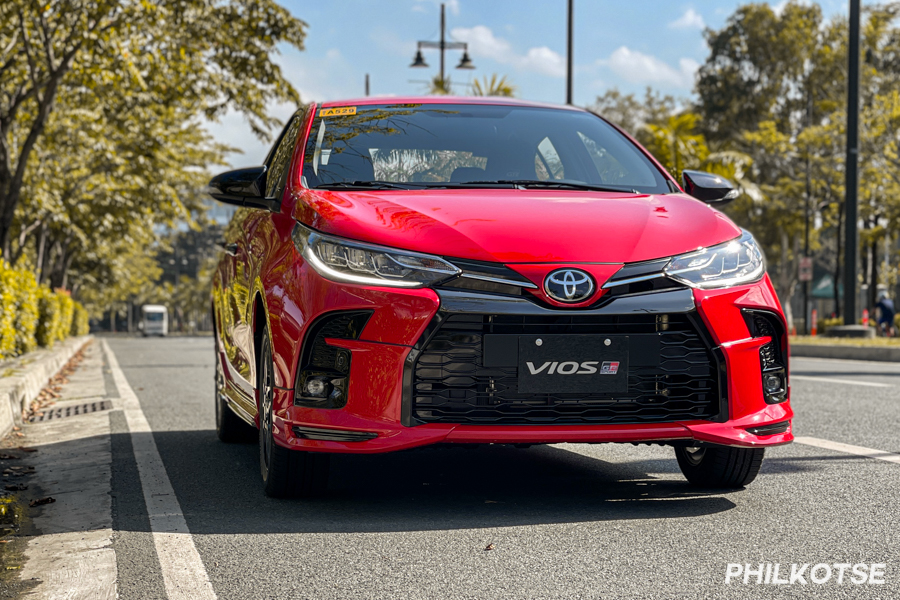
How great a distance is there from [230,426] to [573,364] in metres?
3.21

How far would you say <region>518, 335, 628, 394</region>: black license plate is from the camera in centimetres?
393

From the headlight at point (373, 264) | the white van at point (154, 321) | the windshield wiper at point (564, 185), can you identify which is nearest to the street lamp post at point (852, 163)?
the windshield wiper at point (564, 185)

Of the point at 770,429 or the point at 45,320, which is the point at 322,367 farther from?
the point at 45,320

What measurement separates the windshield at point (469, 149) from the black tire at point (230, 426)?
2026mm

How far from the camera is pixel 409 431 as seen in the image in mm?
3965

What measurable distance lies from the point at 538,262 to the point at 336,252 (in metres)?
0.76

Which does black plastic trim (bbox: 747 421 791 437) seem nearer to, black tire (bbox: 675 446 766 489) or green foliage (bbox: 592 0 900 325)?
black tire (bbox: 675 446 766 489)

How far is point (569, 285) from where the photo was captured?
392 cm

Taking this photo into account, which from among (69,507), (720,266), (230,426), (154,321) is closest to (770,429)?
(720,266)

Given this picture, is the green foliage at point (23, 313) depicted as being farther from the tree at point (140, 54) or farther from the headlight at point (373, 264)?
the headlight at point (373, 264)

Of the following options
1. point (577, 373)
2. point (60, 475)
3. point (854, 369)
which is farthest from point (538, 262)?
point (854, 369)

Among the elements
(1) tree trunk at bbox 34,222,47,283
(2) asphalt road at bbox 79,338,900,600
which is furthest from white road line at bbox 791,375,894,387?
(1) tree trunk at bbox 34,222,47,283

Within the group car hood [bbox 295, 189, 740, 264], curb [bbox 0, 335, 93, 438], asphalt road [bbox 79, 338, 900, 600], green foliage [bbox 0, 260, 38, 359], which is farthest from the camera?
green foliage [bbox 0, 260, 38, 359]

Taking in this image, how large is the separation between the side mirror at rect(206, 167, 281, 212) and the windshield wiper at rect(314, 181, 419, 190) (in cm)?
40
